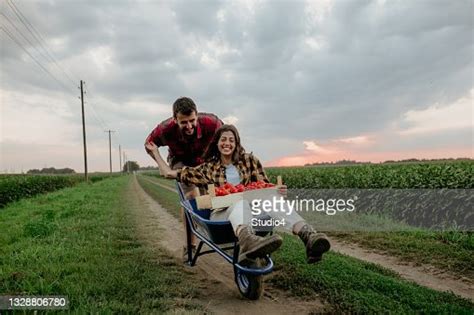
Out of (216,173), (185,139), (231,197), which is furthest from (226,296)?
(185,139)

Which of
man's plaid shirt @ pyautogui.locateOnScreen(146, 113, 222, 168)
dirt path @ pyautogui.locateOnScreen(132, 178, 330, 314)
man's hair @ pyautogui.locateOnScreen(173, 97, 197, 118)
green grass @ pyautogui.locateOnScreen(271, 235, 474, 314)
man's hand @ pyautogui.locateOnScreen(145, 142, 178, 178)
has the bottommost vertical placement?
dirt path @ pyautogui.locateOnScreen(132, 178, 330, 314)

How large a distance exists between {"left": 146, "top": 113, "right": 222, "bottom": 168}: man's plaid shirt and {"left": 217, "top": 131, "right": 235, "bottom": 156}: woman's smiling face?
1.06 meters

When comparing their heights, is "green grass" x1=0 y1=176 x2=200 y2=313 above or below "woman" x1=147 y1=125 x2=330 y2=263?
below

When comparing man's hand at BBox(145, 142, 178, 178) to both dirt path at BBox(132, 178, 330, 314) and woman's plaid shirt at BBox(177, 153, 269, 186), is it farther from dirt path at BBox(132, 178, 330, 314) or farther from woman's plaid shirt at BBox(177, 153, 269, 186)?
dirt path at BBox(132, 178, 330, 314)

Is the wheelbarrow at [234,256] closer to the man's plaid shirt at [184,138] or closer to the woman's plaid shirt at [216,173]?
the woman's plaid shirt at [216,173]

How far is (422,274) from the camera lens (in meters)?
5.78

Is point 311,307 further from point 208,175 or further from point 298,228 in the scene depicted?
point 208,175

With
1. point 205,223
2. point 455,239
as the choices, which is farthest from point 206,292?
point 455,239

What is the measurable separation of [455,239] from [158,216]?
7.63m

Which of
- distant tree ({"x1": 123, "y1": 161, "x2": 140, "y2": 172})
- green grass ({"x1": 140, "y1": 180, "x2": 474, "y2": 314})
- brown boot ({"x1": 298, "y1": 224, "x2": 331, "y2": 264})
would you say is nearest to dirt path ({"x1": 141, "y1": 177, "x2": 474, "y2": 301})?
green grass ({"x1": 140, "y1": 180, "x2": 474, "y2": 314})

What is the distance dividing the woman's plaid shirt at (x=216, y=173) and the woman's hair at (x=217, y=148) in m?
0.08

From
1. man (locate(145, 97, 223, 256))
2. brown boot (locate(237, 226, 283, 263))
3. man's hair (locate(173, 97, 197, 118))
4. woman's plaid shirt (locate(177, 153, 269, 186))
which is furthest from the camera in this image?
man (locate(145, 97, 223, 256))

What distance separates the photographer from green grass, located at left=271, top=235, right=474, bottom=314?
4.04 metres

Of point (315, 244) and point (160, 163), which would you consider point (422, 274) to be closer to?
point (315, 244)
